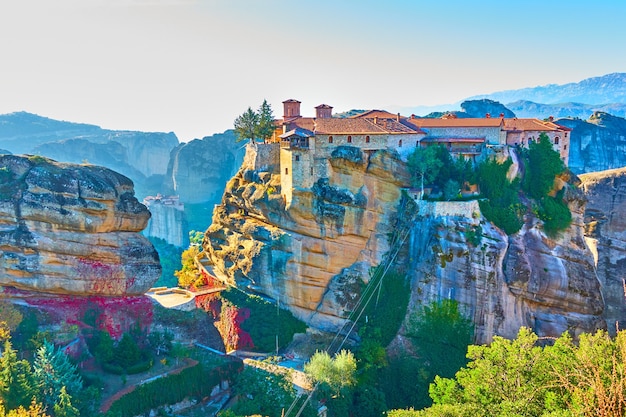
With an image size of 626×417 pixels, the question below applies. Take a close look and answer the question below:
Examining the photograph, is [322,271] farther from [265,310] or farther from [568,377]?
[568,377]

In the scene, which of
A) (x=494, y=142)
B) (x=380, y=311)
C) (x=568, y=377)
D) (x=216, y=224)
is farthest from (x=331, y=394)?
(x=494, y=142)

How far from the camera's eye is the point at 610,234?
3981 cm

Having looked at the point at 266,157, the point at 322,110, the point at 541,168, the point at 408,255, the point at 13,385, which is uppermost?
the point at 322,110

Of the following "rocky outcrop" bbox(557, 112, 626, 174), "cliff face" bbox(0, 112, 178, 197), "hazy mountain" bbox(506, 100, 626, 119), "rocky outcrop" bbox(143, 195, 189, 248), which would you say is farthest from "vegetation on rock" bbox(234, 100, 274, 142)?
"hazy mountain" bbox(506, 100, 626, 119)

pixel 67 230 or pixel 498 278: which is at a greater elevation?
pixel 67 230

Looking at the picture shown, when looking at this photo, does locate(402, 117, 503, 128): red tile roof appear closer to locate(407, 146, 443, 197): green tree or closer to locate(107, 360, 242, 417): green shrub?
locate(407, 146, 443, 197): green tree

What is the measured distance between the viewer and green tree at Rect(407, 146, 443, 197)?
32.7m

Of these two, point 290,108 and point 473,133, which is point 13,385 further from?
point 473,133

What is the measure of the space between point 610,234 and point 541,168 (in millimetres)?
10476

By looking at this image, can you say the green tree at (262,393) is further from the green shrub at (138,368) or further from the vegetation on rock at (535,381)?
the vegetation on rock at (535,381)

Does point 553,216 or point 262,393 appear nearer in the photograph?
point 262,393

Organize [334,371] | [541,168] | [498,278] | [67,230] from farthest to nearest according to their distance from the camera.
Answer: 1. [541,168]
2. [498,278]
3. [67,230]
4. [334,371]

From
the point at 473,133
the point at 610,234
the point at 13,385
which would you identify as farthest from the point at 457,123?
the point at 13,385

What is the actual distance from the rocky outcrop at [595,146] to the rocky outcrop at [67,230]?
69475 mm
